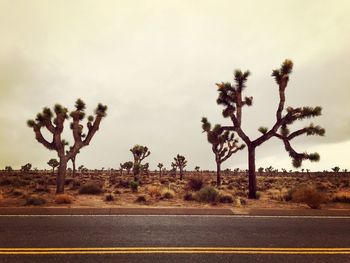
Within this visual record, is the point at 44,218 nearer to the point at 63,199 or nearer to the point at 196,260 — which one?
the point at 196,260

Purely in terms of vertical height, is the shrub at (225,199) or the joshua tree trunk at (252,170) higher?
the joshua tree trunk at (252,170)

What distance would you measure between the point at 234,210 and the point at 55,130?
13.2 metres

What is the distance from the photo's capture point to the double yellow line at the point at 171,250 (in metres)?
5.74

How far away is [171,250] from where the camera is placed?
5.90 m

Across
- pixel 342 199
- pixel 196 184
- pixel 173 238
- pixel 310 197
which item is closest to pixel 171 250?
pixel 173 238

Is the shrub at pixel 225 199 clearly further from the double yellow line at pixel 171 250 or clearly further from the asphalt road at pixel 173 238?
the double yellow line at pixel 171 250

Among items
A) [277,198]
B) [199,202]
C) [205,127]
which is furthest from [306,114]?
[205,127]

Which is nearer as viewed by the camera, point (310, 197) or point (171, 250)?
point (171, 250)

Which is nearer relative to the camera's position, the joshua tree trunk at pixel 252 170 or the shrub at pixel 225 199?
the shrub at pixel 225 199

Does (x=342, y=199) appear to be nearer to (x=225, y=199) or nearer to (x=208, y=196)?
(x=225, y=199)

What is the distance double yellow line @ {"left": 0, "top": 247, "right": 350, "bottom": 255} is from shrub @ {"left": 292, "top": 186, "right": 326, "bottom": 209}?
24.0 feet

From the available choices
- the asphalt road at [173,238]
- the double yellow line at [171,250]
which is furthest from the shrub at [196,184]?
the double yellow line at [171,250]

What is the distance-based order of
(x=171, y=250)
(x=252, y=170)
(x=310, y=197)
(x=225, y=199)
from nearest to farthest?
1. (x=171, y=250)
2. (x=310, y=197)
3. (x=225, y=199)
4. (x=252, y=170)

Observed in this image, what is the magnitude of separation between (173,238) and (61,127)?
15.3m
